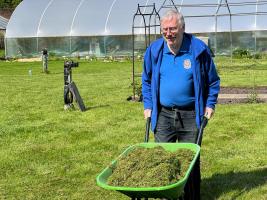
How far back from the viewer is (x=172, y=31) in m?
4.61

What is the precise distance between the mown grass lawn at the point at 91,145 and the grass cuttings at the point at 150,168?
156cm

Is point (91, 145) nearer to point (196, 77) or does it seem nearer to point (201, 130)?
point (201, 130)

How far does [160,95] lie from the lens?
5090 millimetres

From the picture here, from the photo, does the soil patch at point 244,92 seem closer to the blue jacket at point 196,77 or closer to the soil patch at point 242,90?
the soil patch at point 242,90

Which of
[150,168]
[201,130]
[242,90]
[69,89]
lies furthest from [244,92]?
[150,168]

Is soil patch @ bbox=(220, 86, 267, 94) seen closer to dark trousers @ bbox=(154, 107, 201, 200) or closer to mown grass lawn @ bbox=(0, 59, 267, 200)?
mown grass lawn @ bbox=(0, 59, 267, 200)

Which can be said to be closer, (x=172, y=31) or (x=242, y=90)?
(x=172, y=31)

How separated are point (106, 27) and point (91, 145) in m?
24.1

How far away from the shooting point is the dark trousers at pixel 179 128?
510cm

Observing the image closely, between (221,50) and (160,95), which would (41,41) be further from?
(160,95)

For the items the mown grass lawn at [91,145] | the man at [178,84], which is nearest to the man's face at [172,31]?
the man at [178,84]

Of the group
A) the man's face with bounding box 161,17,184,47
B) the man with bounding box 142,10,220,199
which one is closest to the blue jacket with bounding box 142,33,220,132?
the man with bounding box 142,10,220,199

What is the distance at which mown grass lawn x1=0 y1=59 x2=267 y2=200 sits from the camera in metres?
6.27

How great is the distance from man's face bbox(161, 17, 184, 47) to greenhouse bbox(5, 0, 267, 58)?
80.2ft
